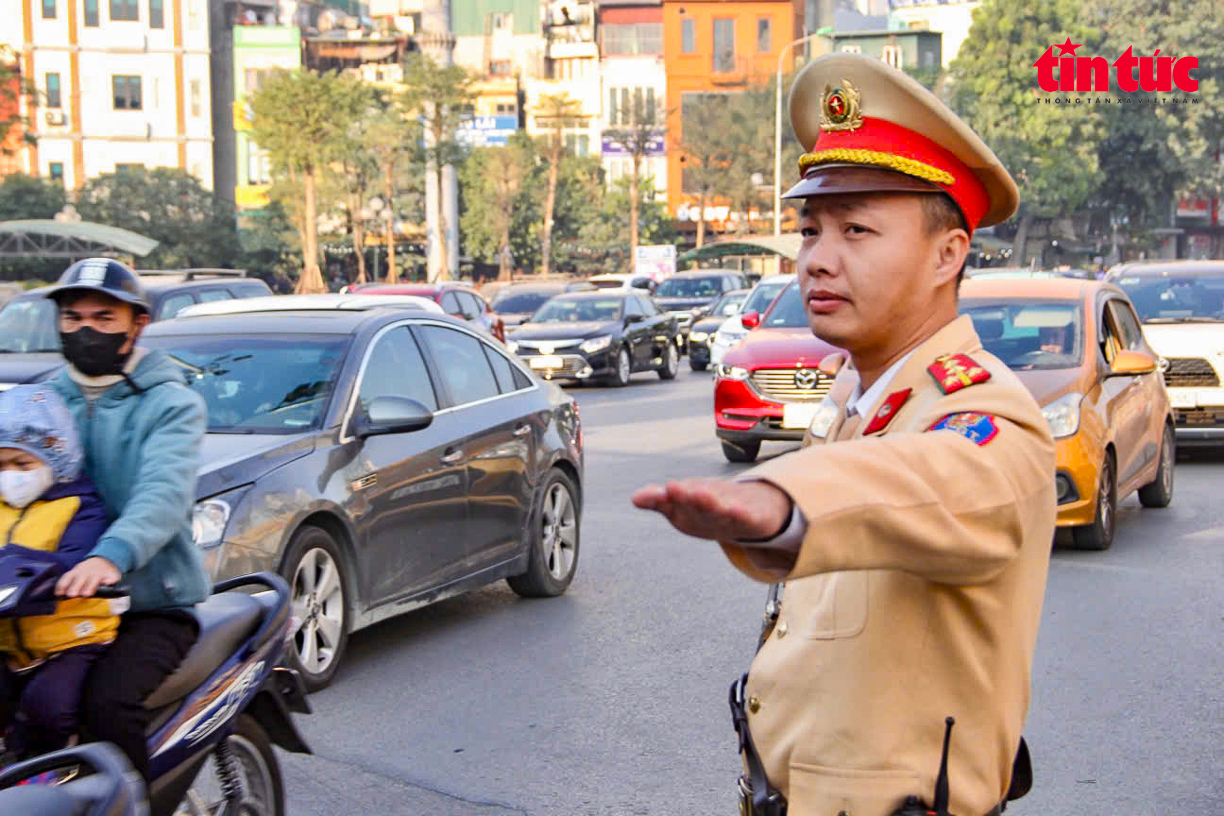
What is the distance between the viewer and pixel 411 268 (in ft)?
241

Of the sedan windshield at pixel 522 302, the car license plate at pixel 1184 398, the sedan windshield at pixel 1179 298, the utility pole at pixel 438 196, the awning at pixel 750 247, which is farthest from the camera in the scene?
the utility pole at pixel 438 196

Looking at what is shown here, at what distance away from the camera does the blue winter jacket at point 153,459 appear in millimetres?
4090

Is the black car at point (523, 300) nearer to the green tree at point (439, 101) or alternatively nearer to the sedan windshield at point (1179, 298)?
the sedan windshield at point (1179, 298)

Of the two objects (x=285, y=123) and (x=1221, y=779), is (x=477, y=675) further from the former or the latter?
(x=285, y=123)

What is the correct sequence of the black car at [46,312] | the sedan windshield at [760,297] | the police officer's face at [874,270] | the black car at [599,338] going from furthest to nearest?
the black car at [599,338] < the sedan windshield at [760,297] < the black car at [46,312] < the police officer's face at [874,270]

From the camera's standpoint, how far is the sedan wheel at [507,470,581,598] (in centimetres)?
862

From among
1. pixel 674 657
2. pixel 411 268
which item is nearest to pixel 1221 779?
pixel 674 657

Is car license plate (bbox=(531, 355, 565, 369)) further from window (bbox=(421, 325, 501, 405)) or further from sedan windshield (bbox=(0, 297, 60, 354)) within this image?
window (bbox=(421, 325, 501, 405))

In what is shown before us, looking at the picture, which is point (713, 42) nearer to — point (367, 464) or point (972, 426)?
point (367, 464)

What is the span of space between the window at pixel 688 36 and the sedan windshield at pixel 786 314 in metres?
70.3

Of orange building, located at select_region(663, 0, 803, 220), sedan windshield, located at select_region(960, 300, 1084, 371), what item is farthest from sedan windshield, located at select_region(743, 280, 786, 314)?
orange building, located at select_region(663, 0, 803, 220)

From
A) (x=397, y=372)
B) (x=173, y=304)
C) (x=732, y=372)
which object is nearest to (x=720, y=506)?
(x=397, y=372)

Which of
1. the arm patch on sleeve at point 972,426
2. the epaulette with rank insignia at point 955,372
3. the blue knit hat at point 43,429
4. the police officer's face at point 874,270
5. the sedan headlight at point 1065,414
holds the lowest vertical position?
the sedan headlight at point 1065,414

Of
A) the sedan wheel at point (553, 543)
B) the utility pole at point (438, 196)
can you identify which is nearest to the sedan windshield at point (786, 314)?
the sedan wheel at point (553, 543)
